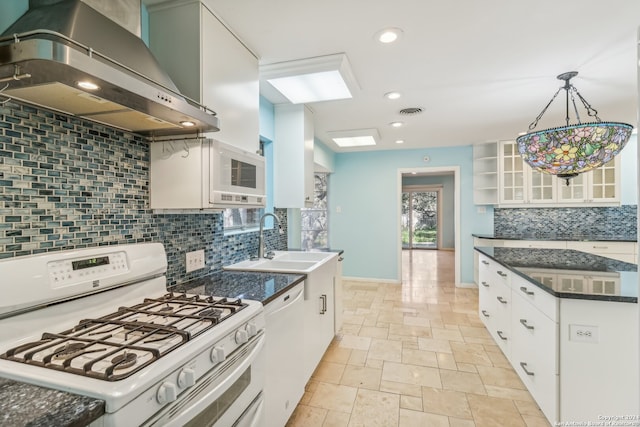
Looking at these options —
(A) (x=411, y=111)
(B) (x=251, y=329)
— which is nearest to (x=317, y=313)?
(B) (x=251, y=329)

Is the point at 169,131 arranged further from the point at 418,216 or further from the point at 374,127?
the point at 418,216

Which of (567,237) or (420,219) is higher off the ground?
(420,219)

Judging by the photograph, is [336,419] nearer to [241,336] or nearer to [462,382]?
[462,382]

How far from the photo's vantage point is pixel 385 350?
2.82 m

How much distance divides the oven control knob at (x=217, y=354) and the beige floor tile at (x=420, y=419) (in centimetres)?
140

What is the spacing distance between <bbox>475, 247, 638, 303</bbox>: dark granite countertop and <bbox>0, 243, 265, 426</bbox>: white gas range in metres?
1.65

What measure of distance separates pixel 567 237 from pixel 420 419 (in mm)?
4025

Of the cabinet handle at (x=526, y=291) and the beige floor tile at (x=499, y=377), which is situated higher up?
the cabinet handle at (x=526, y=291)

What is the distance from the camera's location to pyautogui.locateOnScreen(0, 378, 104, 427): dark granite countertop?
64 cm

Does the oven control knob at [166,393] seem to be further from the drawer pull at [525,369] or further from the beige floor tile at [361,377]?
the drawer pull at [525,369]

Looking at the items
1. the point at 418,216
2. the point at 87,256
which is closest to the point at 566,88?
the point at 87,256

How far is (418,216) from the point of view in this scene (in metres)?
10.0

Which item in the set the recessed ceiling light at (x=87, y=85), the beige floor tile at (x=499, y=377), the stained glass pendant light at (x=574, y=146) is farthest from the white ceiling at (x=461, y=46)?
the beige floor tile at (x=499, y=377)

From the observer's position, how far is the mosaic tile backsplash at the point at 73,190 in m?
1.06
